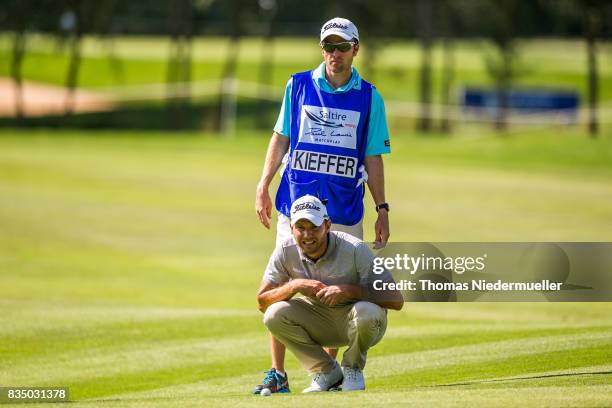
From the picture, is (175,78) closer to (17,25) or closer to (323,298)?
(17,25)

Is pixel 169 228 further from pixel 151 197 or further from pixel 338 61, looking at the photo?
pixel 338 61

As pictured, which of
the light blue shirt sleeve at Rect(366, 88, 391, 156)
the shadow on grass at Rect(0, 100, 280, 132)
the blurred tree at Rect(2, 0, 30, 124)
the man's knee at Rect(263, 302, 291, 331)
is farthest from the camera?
the shadow on grass at Rect(0, 100, 280, 132)

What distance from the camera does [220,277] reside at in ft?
59.4

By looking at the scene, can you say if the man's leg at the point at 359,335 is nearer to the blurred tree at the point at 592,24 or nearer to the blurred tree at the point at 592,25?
the blurred tree at the point at 592,25

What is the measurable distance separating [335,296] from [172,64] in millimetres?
58918

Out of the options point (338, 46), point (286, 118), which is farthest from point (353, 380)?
point (338, 46)

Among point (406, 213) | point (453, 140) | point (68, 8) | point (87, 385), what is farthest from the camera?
point (68, 8)

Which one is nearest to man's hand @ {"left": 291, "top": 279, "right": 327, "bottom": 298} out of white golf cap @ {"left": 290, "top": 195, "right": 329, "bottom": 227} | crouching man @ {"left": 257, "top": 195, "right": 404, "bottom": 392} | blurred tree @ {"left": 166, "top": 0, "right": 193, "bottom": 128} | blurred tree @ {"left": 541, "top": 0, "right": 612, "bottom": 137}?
crouching man @ {"left": 257, "top": 195, "right": 404, "bottom": 392}

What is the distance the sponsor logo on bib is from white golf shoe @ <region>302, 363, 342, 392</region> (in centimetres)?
141

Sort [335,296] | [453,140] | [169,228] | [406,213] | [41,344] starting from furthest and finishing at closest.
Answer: [453,140] → [406,213] → [169,228] → [41,344] → [335,296]

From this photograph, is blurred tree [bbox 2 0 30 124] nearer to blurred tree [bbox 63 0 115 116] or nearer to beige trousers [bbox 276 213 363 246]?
blurred tree [bbox 63 0 115 116]

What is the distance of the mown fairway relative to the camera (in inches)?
361

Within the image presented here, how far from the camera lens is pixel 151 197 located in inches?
1078

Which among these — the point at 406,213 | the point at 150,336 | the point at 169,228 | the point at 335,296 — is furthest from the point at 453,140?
the point at 335,296
